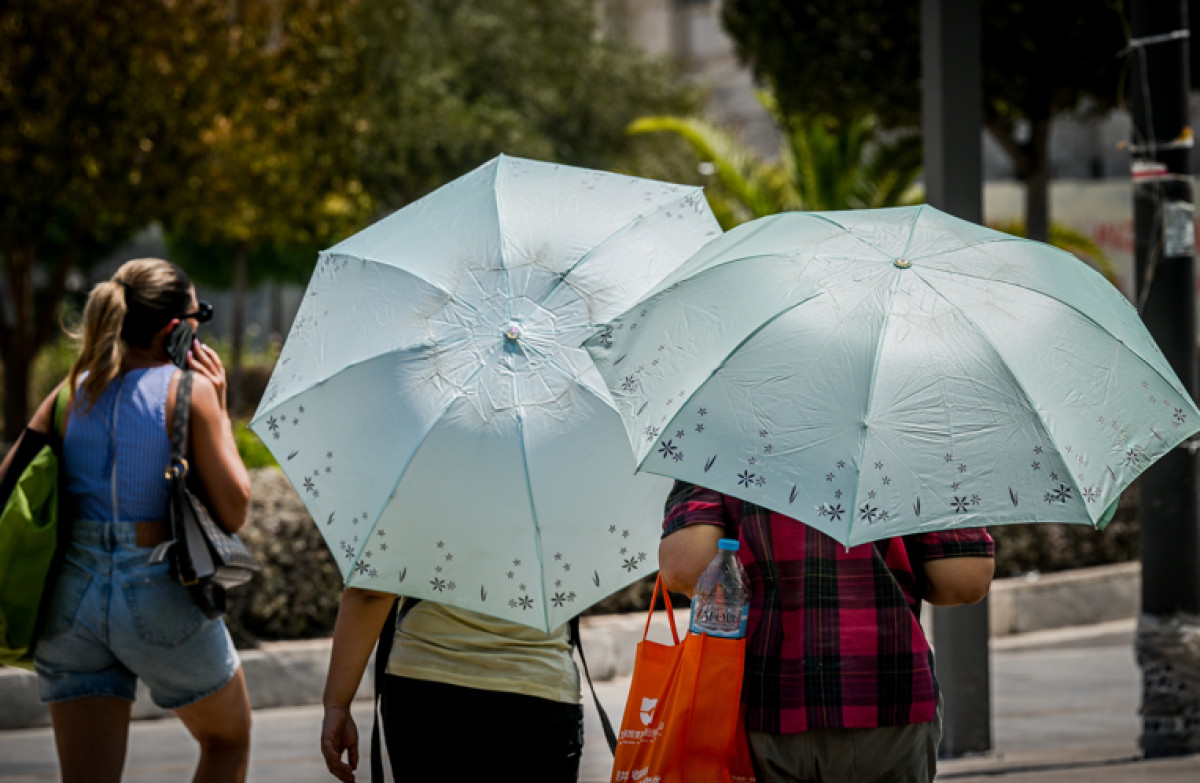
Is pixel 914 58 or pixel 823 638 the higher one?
pixel 914 58

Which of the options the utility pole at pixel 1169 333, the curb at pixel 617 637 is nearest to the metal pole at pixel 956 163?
the utility pole at pixel 1169 333

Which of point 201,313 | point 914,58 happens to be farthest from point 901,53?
point 201,313

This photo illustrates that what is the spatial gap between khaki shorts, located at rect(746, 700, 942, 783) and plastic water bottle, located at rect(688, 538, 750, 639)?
0.70 ft

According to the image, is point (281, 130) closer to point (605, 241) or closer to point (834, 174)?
point (834, 174)

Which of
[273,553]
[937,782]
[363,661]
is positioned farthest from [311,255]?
[363,661]

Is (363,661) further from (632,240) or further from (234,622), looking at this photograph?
(234,622)

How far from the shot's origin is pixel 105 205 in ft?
47.2

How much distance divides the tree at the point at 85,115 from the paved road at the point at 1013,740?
8.31 meters

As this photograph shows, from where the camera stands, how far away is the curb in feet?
21.8

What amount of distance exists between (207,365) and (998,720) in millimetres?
4730

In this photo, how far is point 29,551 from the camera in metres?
3.65

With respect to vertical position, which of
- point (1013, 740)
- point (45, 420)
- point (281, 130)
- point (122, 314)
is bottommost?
point (1013, 740)

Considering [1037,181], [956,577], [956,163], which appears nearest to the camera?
[956,577]

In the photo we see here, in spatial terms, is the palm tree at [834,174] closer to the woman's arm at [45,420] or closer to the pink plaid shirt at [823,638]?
the woman's arm at [45,420]
